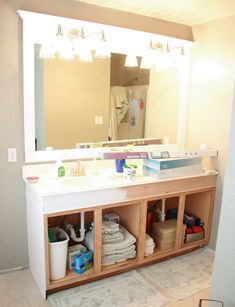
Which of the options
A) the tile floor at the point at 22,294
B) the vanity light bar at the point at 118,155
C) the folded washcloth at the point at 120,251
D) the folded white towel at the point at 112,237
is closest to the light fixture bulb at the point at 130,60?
the vanity light bar at the point at 118,155

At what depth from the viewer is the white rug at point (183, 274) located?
2.23m

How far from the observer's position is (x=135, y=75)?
8.92 feet

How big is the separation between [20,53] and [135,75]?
1119 mm

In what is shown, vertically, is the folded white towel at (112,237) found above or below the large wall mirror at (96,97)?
below

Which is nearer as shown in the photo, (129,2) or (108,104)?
(129,2)

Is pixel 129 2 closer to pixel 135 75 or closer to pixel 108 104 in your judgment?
pixel 135 75

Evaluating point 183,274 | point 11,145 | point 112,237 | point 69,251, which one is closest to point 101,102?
point 11,145

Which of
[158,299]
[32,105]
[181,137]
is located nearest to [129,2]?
[32,105]

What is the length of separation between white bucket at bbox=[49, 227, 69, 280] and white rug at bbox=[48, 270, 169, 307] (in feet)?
0.53

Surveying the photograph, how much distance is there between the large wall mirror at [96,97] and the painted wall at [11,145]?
73 mm

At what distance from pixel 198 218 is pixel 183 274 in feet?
2.22

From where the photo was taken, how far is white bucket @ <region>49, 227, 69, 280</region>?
2053 mm

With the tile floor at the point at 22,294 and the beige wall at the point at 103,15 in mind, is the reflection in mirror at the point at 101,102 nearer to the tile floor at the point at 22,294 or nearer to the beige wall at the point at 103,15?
the beige wall at the point at 103,15

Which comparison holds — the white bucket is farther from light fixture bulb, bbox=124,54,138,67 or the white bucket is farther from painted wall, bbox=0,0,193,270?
light fixture bulb, bbox=124,54,138,67
